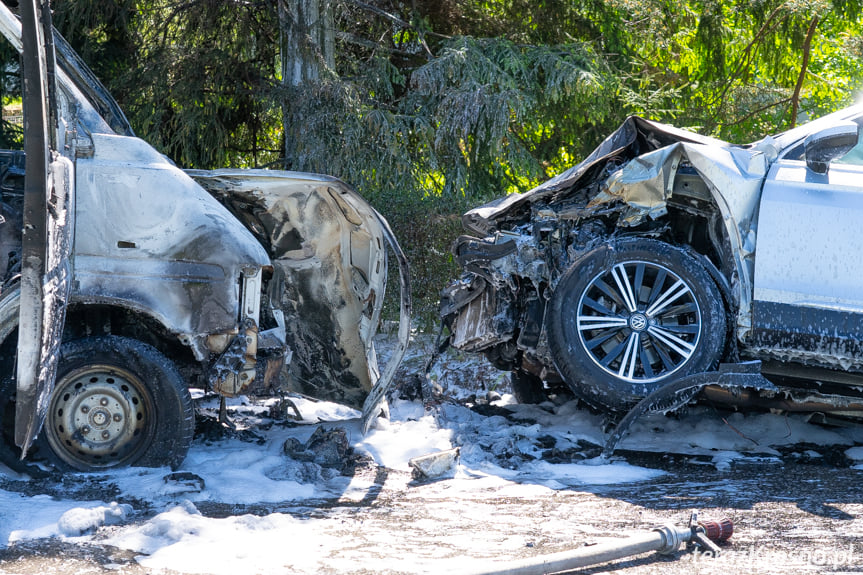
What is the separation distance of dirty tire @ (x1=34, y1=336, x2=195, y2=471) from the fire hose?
2152 millimetres

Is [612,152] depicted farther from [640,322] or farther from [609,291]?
[640,322]

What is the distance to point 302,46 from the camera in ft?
31.3

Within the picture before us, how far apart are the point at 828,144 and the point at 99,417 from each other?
4298 mm

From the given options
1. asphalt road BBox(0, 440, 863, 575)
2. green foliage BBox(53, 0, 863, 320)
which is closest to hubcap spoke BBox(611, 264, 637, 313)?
asphalt road BBox(0, 440, 863, 575)

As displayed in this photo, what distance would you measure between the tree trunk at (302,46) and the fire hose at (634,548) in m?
6.65

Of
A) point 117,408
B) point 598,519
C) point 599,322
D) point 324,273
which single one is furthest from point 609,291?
point 117,408

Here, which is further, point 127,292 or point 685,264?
point 685,264

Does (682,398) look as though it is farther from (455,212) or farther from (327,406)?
(455,212)

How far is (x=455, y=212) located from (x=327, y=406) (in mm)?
2633

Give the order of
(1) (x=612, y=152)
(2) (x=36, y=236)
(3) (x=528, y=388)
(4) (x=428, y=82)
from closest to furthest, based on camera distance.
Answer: (2) (x=36, y=236), (1) (x=612, y=152), (3) (x=528, y=388), (4) (x=428, y=82)

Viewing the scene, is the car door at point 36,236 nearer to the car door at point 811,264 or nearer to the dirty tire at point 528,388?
the dirty tire at point 528,388

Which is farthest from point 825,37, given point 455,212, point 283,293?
point 283,293

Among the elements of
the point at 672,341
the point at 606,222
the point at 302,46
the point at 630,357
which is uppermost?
the point at 302,46

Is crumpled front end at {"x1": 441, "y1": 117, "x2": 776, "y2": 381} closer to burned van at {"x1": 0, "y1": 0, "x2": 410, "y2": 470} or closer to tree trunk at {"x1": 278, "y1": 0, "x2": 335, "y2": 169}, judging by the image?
burned van at {"x1": 0, "y1": 0, "x2": 410, "y2": 470}
